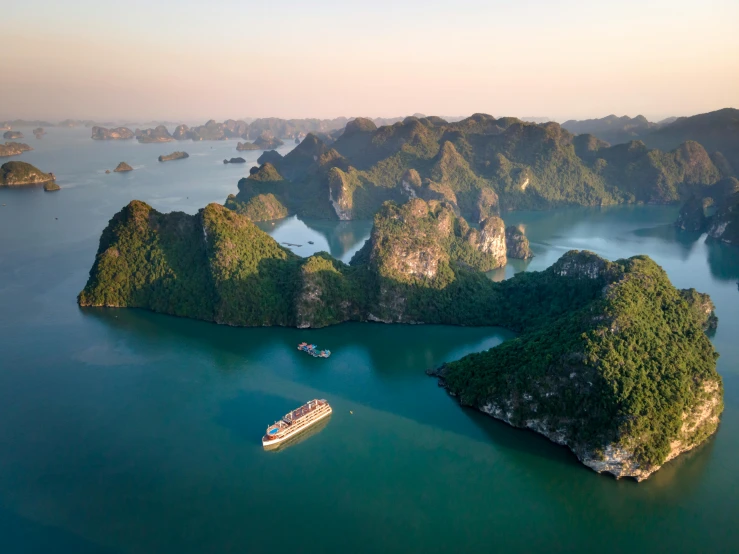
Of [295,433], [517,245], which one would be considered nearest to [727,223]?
[517,245]

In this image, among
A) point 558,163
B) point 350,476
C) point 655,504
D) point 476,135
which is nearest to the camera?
point 655,504

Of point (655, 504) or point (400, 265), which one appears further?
point (400, 265)

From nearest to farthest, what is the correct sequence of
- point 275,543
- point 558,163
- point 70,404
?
point 275,543 < point 70,404 < point 558,163

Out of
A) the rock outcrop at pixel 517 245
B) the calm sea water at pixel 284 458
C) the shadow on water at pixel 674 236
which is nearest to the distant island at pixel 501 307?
the calm sea water at pixel 284 458

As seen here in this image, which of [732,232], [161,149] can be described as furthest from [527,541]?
[161,149]

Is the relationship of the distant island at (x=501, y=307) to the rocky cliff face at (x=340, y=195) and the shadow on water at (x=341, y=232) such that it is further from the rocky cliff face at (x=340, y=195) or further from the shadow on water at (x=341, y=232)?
the rocky cliff face at (x=340, y=195)

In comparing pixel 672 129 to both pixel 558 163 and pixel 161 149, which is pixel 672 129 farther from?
pixel 161 149

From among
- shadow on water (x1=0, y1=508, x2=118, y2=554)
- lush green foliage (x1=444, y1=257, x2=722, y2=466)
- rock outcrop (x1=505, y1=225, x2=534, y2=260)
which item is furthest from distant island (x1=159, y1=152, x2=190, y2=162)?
shadow on water (x1=0, y1=508, x2=118, y2=554)
